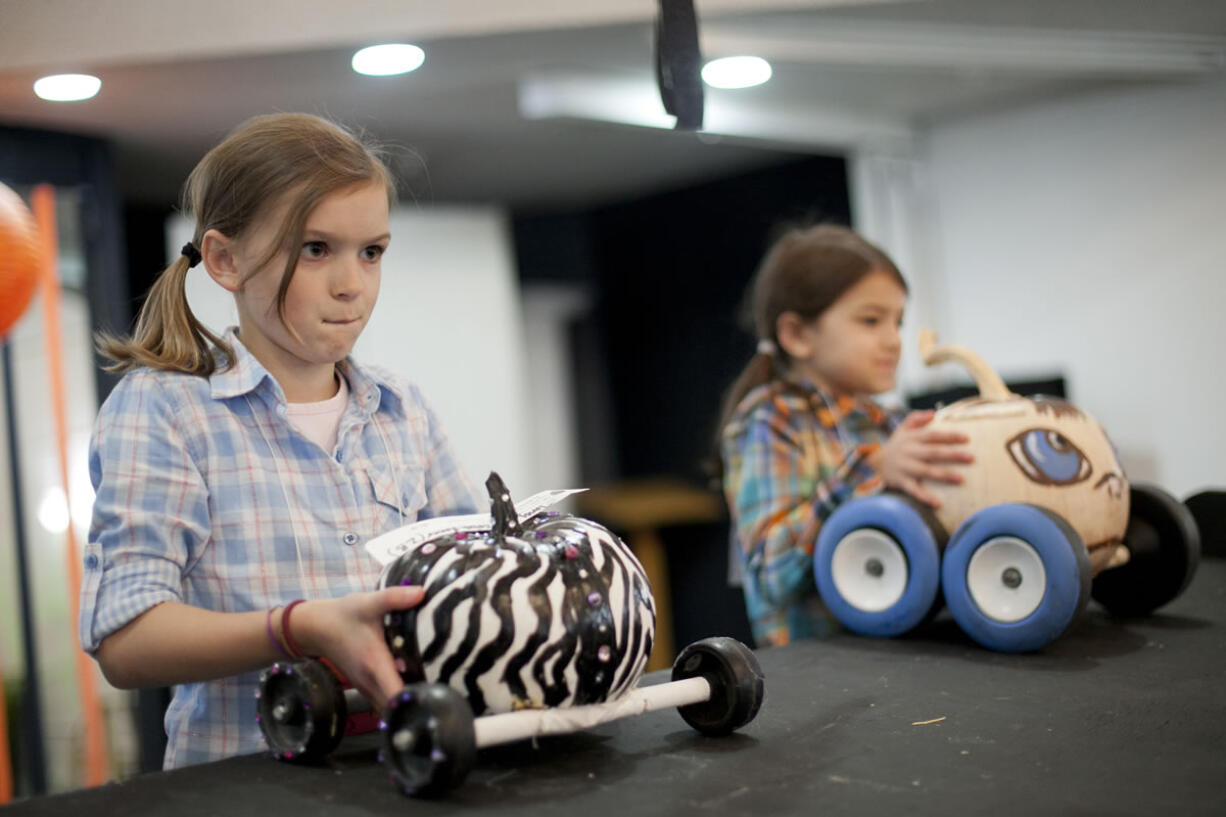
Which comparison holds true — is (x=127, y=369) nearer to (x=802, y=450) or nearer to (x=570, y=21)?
(x=802, y=450)

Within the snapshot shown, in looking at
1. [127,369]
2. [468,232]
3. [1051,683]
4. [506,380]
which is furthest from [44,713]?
[1051,683]

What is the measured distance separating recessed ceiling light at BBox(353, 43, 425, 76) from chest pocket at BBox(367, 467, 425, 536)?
4.19 feet

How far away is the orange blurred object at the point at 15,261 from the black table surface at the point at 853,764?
61 centimetres

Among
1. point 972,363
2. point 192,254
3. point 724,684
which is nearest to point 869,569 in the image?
point 972,363

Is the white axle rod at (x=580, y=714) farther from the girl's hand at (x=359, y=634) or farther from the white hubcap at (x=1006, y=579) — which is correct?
the white hubcap at (x=1006, y=579)

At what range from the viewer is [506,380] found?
3891 mm

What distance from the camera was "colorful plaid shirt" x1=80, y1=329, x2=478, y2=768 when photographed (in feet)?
3.22

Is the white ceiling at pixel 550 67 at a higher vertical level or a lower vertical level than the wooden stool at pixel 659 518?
higher

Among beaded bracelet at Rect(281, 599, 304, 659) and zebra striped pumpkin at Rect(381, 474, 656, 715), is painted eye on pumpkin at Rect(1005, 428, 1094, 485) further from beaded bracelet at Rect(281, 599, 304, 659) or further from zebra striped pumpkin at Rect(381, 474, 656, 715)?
beaded bracelet at Rect(281, 599, 304, 659)

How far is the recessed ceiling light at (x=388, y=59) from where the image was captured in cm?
224

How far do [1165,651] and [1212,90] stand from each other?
6.20 feet

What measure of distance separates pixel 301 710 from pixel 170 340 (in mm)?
395

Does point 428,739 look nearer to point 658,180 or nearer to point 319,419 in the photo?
point 319,419

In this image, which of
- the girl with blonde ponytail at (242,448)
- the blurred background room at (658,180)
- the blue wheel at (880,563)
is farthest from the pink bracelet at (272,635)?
the blurred background room at (658,180)
